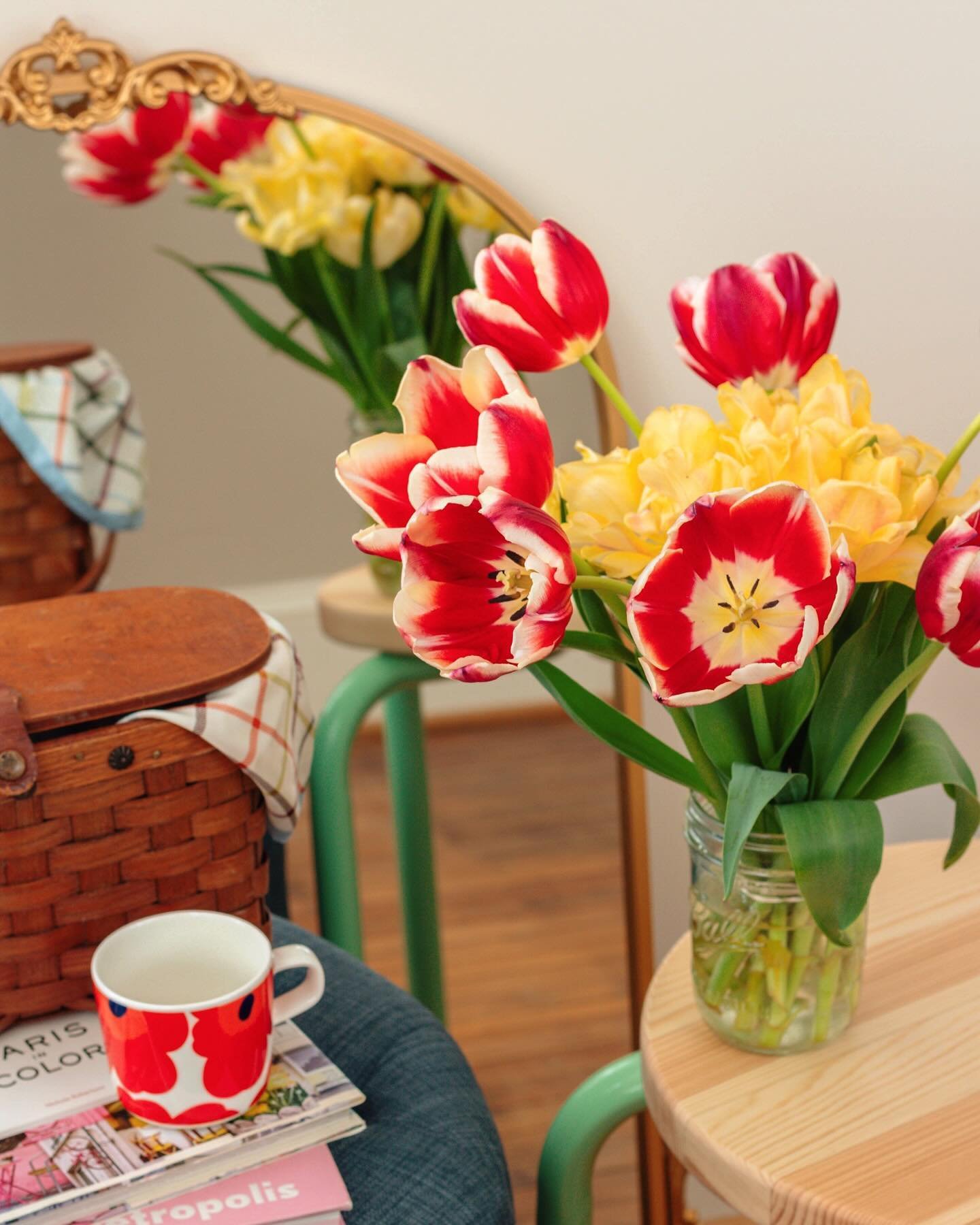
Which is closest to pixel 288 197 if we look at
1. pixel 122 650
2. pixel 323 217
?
pixel 323 217

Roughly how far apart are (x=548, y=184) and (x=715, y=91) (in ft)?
0.43

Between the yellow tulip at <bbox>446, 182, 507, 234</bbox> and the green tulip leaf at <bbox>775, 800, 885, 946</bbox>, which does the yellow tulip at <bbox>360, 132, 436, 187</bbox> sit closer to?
the yellow tulip at <bbox>446, 182, 507, 234</bbox>

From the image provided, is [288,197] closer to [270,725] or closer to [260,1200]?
[270,725]

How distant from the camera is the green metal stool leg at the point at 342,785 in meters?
0.98

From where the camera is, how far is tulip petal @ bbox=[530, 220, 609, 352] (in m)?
0.58

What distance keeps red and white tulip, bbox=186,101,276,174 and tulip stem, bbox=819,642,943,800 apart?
0.57 m

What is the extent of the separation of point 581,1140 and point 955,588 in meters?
0.39

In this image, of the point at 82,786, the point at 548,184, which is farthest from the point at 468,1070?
the point at 548,184

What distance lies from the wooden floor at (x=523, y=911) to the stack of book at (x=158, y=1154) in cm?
33

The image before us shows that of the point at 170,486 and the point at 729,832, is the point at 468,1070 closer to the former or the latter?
the point at 729,832

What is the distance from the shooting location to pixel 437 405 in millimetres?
543

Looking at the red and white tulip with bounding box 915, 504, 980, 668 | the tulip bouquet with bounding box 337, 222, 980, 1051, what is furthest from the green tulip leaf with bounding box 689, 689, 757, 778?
the red and white tulip with bounding box 915, 504, 980, 668

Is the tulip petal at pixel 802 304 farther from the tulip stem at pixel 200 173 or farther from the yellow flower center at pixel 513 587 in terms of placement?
the tulip stem at pixel 200 173

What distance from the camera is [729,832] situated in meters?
0.57
